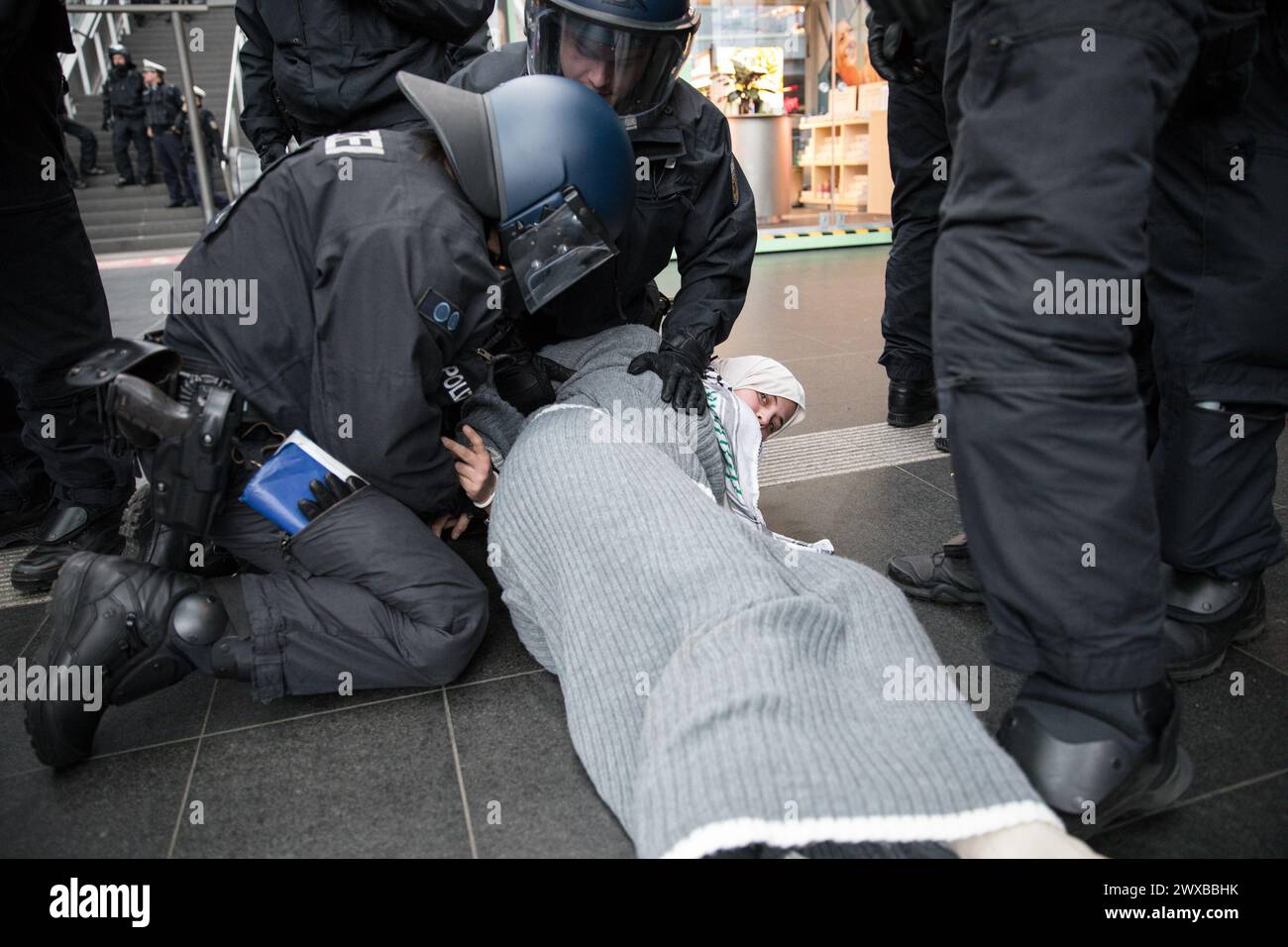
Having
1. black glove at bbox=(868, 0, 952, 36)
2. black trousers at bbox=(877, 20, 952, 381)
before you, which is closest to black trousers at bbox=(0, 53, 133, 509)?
black glove at bbox=(868, 0, 952, 36)

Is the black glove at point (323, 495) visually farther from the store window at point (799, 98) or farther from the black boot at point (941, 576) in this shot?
the store window at point (799, 98)

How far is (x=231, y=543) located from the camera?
5.25 feet

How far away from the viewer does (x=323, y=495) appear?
146 centimetres

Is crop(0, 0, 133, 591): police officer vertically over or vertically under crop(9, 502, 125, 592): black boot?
over

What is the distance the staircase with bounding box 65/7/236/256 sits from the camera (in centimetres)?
981

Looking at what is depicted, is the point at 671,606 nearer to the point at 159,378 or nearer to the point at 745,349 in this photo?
the point at 159,378

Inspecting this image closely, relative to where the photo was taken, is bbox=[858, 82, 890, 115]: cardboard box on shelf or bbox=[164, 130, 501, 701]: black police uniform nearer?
bbox=[164, 130, 501, 701]: black police uniform

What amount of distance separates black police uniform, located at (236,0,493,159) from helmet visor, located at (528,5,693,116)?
528 mm

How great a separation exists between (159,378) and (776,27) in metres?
9.47

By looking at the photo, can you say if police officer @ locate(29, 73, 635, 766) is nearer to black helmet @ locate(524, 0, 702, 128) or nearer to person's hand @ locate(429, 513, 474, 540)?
person's hand @ locate(429, 513, 474, 540)

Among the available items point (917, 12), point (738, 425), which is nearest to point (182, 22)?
point (738, 425)

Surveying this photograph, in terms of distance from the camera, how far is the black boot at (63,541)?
189cm

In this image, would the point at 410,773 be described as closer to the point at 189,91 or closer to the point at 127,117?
the point at 189,91

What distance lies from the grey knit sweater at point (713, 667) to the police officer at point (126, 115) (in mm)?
11111
